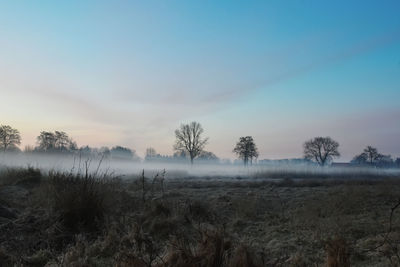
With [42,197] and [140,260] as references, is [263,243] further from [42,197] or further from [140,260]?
[42,197]

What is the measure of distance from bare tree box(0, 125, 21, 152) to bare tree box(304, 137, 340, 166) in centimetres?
6802

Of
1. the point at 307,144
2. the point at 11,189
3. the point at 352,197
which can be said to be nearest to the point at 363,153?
the point at 307,144

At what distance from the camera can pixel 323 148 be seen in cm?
9319

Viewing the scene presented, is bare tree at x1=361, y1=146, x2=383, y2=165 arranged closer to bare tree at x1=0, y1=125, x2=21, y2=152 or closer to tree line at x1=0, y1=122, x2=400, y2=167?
tree line at x1=0, y1=122, x2=400, y2=167

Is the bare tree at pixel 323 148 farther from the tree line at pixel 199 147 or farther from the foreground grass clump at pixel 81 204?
the foreground grass clump at pixel 81 204

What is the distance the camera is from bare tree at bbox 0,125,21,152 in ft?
231

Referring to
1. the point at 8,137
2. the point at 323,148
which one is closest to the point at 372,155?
the point at 323,148

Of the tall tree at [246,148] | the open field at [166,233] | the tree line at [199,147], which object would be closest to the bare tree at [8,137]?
the tree line at [199,147]

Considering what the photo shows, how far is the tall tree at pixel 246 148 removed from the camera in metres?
85.9

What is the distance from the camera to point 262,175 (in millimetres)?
40781

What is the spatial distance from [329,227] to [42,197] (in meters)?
7.24

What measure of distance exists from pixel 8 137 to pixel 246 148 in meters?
50.6

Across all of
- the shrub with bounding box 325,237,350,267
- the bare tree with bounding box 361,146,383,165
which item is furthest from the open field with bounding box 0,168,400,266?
the bare tree with bounding box 361,146,383,165

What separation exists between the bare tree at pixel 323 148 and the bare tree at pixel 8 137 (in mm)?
68015
